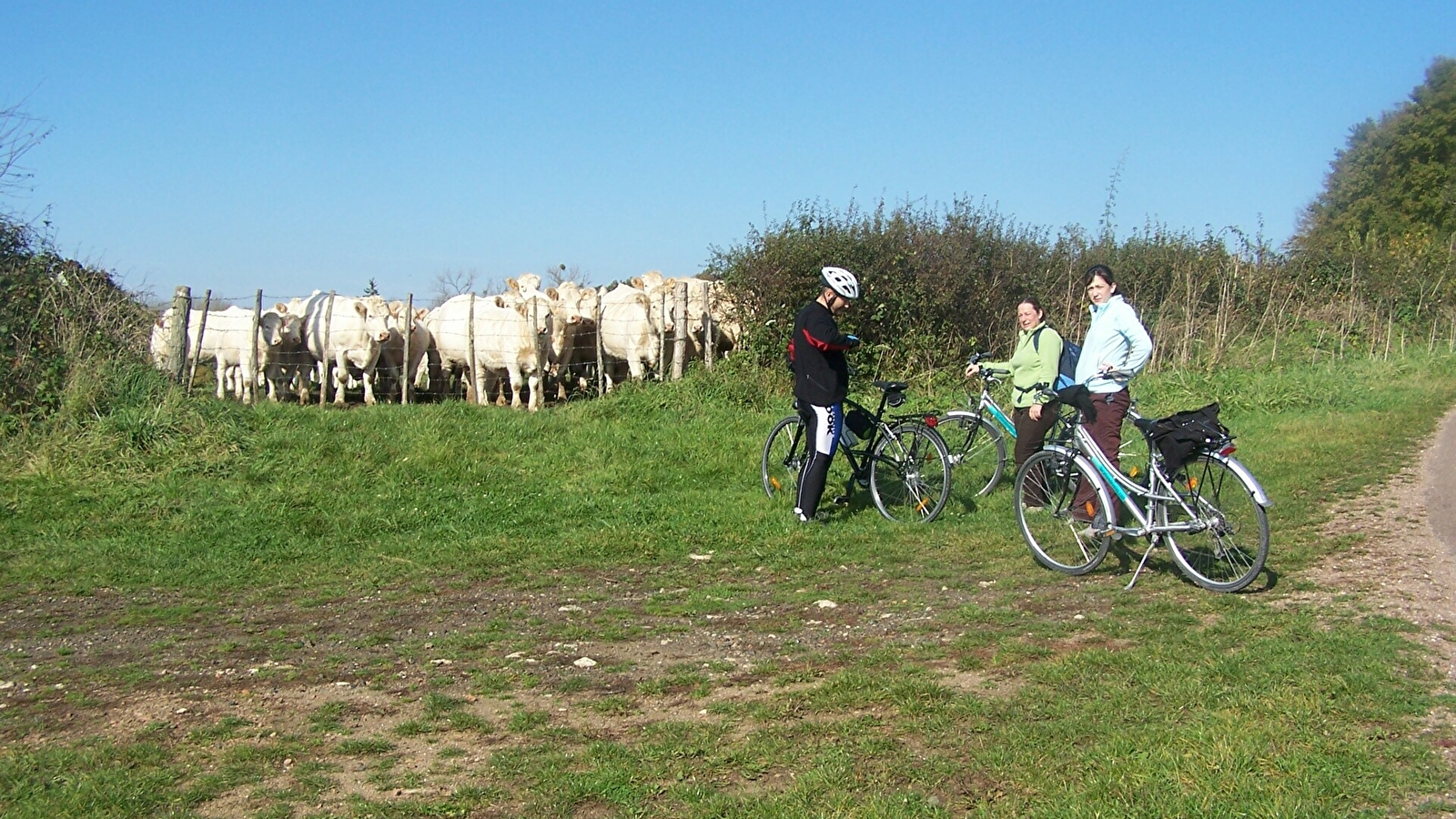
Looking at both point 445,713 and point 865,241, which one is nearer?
point 445,713

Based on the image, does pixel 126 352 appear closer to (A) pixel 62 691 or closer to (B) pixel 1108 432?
(A) pixel 62 691

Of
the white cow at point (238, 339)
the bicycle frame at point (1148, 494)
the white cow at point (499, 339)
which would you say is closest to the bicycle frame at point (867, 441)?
the bicycle frame at point (1148, 494)

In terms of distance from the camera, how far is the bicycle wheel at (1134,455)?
7477 millimetres

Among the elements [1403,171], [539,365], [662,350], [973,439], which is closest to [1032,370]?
[973,439]

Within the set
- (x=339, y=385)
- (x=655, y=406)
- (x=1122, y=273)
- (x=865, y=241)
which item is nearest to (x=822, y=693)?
(x=655, y=406)

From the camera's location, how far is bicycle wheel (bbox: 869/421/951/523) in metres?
9.59

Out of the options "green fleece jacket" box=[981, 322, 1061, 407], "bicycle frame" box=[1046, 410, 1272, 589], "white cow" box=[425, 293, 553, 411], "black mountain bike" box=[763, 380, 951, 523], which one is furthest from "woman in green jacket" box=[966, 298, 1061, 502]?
"white cow" box=[425, 293, 553, 411]

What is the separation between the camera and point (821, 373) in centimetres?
932

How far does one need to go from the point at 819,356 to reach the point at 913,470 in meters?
1.23

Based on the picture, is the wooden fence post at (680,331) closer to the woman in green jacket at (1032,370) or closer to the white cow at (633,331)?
the white cow at (633,331)

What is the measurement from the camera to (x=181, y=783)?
4.58 metres

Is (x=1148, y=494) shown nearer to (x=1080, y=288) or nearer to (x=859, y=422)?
(x=859, y=422)

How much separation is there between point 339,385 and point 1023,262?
10749 mm

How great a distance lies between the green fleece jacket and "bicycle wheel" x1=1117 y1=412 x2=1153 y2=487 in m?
0.73
